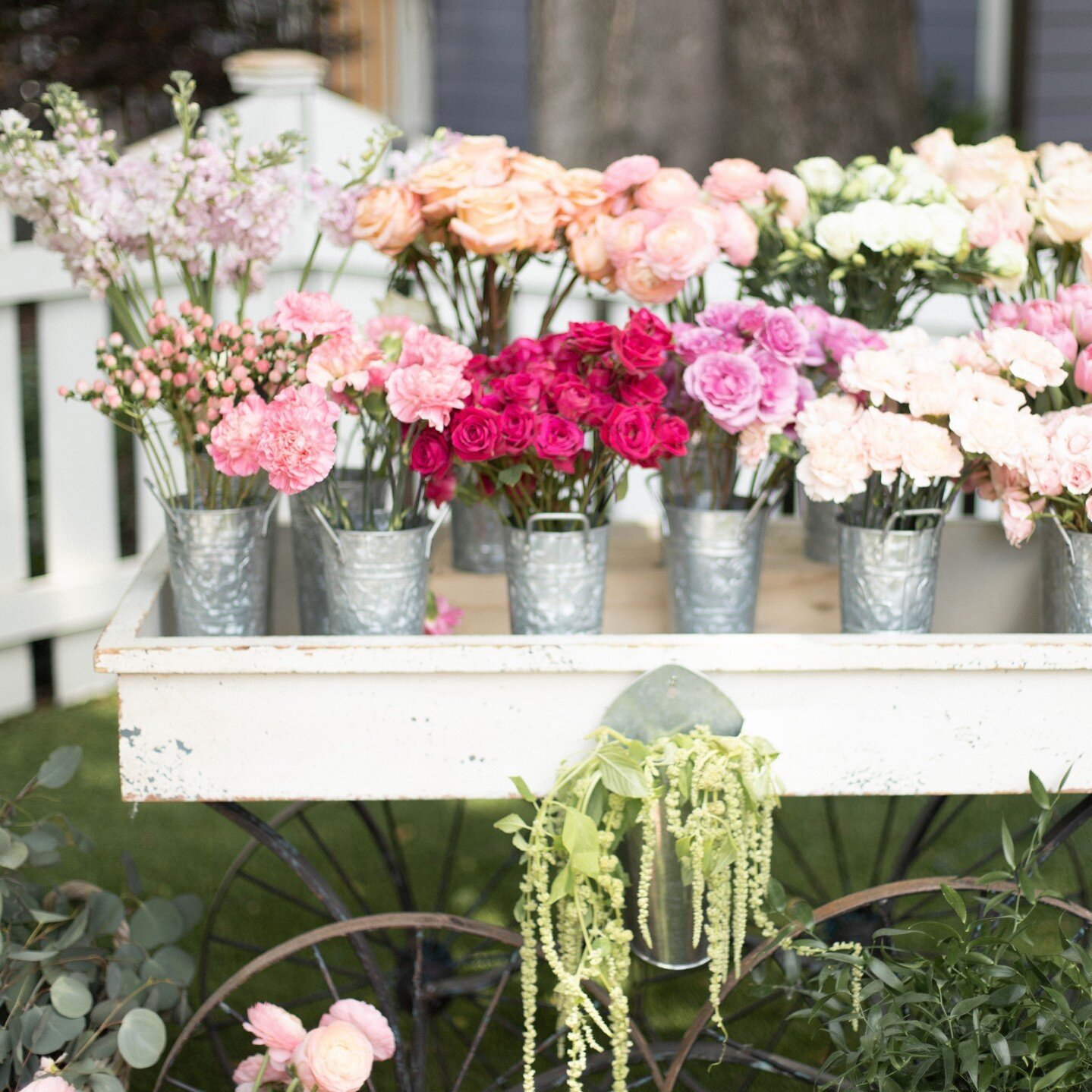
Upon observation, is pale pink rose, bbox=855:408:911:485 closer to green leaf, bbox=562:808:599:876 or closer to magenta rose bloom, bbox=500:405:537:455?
magenta rose bloom, bbox=500:405:537:455

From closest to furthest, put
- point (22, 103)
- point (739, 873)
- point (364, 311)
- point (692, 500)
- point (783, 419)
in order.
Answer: point (739, 873) → point (783, 419) → point (692, 500) → point (364, 311) → point (22, 103)

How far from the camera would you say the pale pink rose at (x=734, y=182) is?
1666 millimetres

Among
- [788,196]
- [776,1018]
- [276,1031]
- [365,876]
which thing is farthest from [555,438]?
[365,876]

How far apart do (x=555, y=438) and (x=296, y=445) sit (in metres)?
0.25

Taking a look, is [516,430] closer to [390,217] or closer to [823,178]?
[390,217]

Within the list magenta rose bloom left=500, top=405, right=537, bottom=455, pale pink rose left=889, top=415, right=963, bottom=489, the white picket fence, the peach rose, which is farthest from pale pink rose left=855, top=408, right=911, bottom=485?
the white picket fence

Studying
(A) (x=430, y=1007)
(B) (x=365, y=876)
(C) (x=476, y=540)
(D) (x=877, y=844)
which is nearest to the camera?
(C) (x=476, y=540)

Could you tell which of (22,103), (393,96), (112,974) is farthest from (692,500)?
(393,96)

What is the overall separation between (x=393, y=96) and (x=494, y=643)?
24.0 feet

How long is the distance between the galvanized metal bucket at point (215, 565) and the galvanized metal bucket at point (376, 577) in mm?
82

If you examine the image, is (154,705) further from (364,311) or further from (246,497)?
(364,311)

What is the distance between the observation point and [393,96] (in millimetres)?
8000

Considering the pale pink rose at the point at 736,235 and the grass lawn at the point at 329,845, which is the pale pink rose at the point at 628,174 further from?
the grass lawn at the point at 329,845

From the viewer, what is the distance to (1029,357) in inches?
56.1
